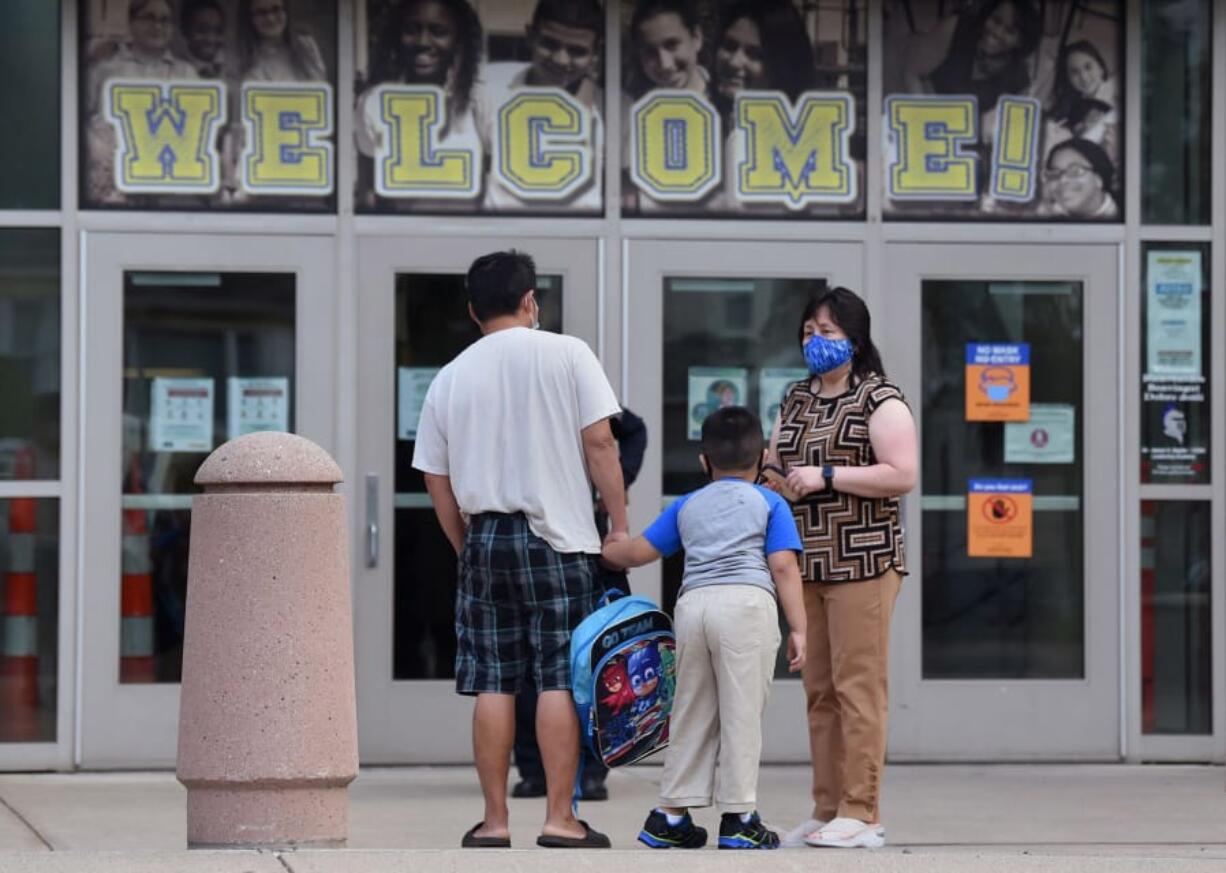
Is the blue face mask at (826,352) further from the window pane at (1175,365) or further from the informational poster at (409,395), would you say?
the window pane at (1175,365)

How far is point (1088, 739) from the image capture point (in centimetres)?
1008

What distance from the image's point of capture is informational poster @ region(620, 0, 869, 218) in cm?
999

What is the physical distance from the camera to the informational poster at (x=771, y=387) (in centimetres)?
1002

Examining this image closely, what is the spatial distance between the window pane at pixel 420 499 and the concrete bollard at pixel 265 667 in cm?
333

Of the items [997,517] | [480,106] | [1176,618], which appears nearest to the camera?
[480,106]

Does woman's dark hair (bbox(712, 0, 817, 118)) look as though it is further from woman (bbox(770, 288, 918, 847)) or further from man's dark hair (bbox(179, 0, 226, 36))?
woman (bbox(770, 288, 918, 847))

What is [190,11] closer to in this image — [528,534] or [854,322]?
[854,322]

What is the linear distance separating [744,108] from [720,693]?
407cm

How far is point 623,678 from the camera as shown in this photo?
657cm

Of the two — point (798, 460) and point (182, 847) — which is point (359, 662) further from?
point (798, 460)

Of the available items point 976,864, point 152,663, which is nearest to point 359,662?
point 152,663

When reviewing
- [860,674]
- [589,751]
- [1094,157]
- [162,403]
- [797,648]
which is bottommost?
[589,751]

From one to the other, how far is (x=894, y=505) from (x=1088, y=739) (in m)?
3.33

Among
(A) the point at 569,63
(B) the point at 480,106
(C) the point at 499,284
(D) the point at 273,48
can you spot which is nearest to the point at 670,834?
(C) the point at 499,284
